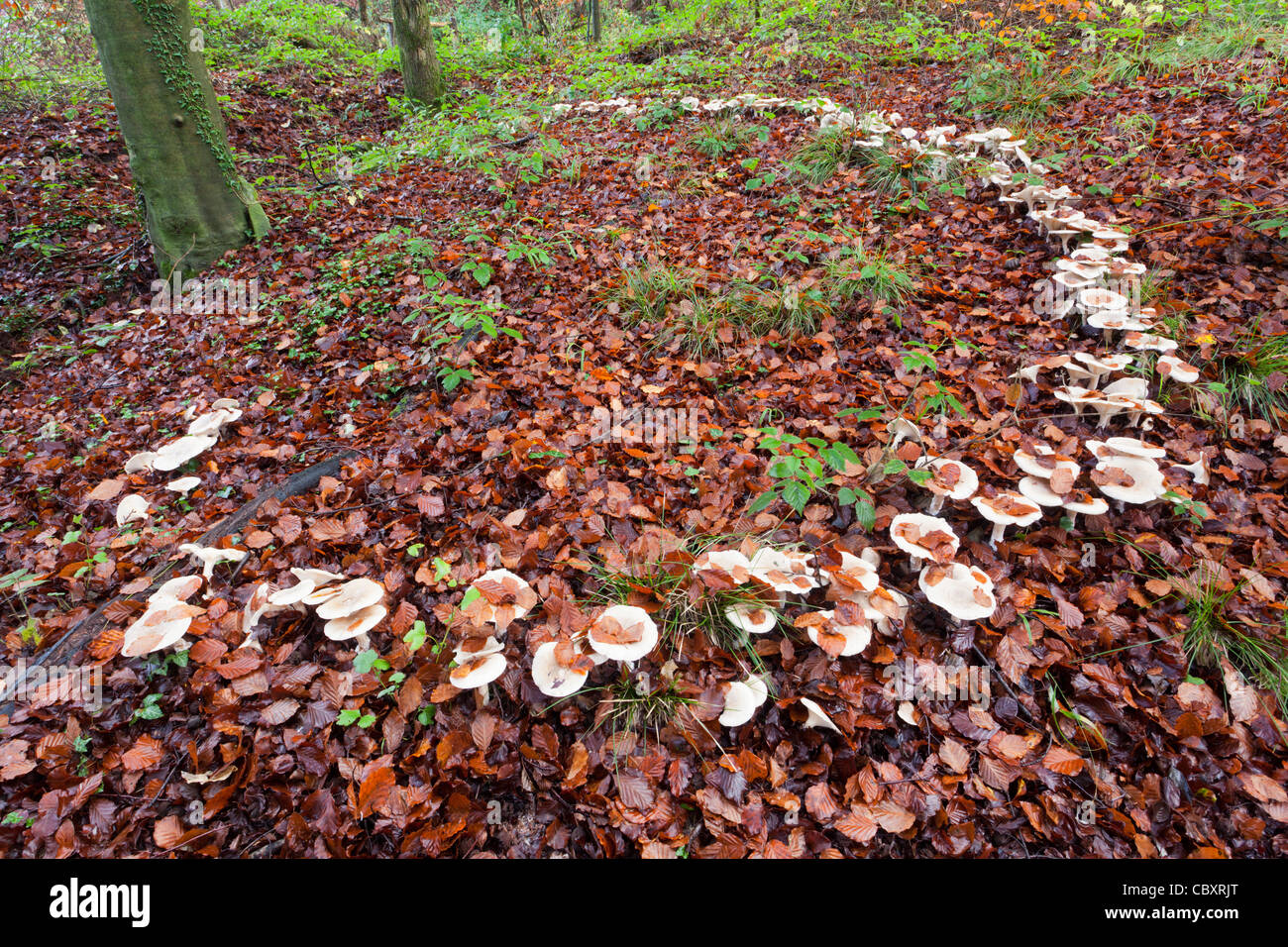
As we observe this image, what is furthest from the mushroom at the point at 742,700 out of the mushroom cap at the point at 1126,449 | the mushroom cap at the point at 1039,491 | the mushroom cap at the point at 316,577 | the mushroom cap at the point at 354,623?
the mushroom cap at the point at 1126,449

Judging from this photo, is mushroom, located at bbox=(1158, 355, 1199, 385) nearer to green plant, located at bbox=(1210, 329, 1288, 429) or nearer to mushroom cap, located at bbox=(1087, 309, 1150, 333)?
green plant, located at bbox=(1210, 329, 1288, 429)

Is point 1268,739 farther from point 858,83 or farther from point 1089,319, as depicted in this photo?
point 858,83

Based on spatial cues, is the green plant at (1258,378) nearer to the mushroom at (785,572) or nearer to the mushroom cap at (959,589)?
the mushroom cap at (959,589)

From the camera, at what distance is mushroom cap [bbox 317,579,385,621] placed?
2211 mm

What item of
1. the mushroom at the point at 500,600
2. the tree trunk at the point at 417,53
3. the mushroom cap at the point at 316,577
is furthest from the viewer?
the tree trunk at the point at 417,53

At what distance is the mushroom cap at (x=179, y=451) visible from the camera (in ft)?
11.0

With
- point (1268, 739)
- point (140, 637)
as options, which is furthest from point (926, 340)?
point (140, 637)

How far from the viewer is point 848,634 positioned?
7.30 feet

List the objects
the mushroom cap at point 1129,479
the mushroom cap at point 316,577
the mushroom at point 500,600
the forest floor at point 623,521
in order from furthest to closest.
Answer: the mushroom cap at point 1129,479, the mushroom cap at point 316,577, the mushroom at point 500,600, the forest floor at point 623,521

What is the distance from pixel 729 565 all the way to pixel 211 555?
2.31 metres

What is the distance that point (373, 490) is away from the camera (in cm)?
320

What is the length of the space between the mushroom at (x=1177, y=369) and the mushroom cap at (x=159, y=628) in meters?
4.68

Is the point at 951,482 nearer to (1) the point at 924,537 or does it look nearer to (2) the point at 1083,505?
(1) the point at 924,537
